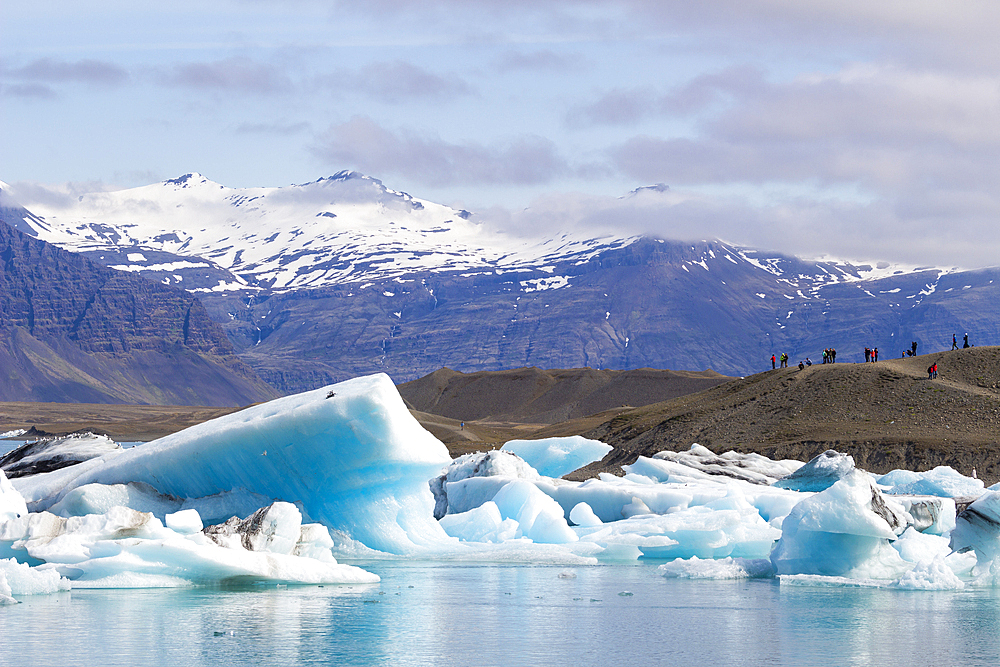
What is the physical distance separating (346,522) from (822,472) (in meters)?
22.0

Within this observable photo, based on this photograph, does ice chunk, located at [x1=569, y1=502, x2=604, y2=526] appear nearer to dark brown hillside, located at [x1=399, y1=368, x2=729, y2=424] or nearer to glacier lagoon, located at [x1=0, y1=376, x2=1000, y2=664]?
glacier lagoon, located at [x1=0, y1=376, x2=1000, y2=664]

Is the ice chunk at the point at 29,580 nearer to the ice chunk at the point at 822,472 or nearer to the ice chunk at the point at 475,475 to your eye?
the ice chunk at the point at 475,475

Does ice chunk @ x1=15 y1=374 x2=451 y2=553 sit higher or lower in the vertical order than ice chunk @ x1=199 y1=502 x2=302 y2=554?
higher

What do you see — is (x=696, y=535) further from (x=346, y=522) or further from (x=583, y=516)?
(x=346, y=522)

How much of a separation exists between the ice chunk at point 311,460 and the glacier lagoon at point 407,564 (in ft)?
0.16

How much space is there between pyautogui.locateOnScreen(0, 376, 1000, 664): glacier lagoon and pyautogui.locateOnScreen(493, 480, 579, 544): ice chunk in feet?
0.32

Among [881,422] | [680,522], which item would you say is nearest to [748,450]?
[881,422]

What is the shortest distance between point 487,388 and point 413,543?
132684 millimetres

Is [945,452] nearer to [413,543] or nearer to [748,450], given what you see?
[748,450]

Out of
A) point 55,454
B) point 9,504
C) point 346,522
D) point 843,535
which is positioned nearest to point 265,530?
point 346,522

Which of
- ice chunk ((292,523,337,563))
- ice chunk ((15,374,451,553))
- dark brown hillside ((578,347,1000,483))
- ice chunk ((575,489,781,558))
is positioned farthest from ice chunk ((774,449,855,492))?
ice chunk ((292,523,337,563))

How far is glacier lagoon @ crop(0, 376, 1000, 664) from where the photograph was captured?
1683 cm

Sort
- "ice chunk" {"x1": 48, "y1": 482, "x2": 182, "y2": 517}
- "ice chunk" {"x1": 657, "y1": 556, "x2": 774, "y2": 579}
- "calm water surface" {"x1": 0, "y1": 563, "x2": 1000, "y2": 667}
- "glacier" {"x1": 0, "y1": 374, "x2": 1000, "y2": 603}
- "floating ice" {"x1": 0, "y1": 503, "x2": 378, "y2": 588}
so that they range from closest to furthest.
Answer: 1. "calm water surface" {"x1": 0, "y1": 563, "x2": 1000, "y2": 667}
2. "floating ice" {"x1": 0, "y1": 503, "x2": 378, "y2": 588}
3. "glacier" {"x1": 0, "y1": 374, "x2": 1000, "y2": 603}
4. "ice chunk" {"x1": 48, "y1": 482, "x2": 182, "y2": 517}
5. "ice chunk" {"x1": 657, "y1": 556, "x2": 774, "y2": 579}

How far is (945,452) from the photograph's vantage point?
173ft
